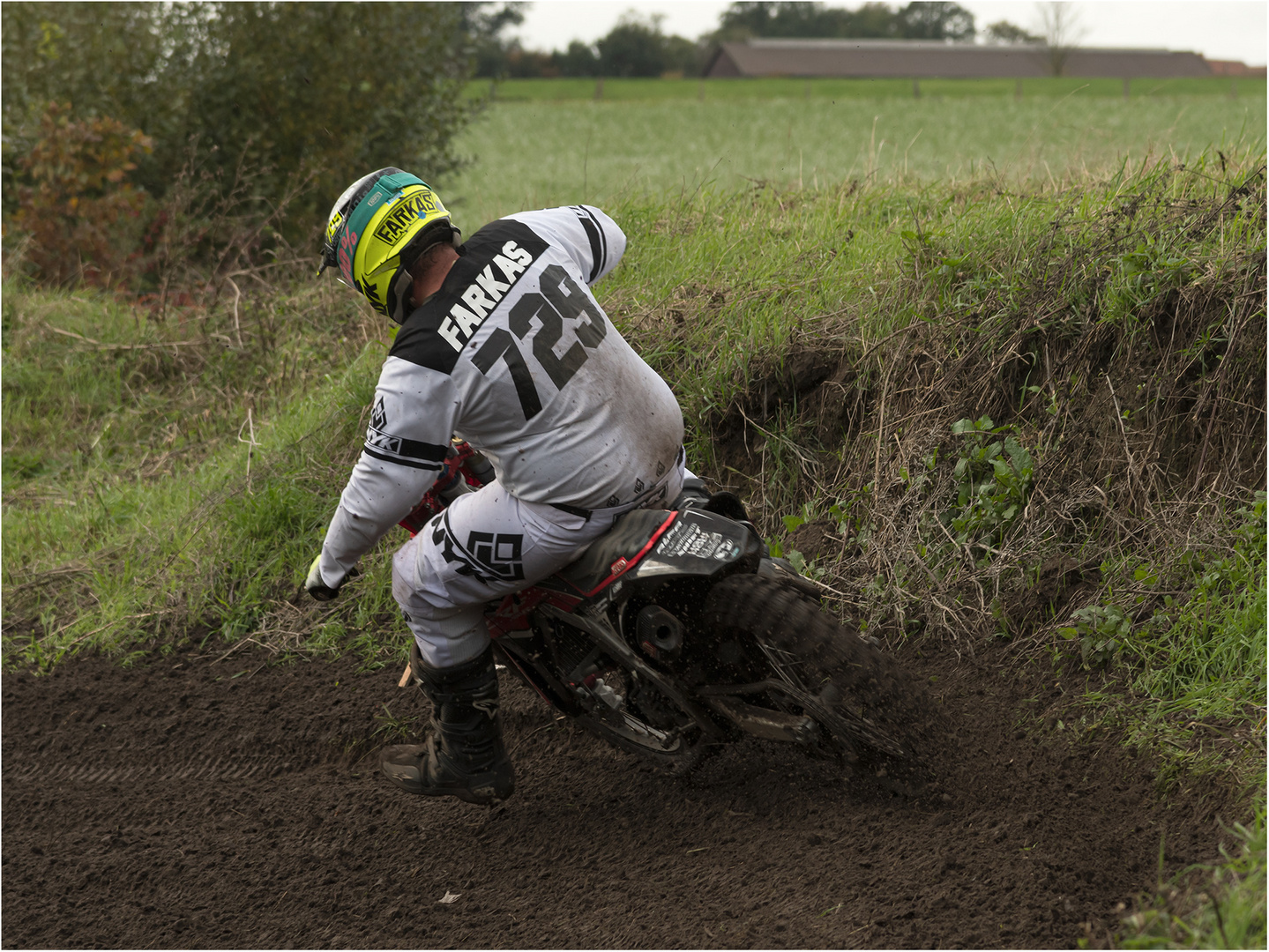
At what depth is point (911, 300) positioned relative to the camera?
523 cm

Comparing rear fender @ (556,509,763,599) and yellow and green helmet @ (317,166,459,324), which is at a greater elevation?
yellow and green helmet @ (317,166,459,324)

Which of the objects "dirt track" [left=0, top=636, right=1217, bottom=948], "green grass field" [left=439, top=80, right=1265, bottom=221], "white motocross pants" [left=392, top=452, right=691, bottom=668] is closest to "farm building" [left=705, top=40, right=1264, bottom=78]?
"green grass field" [left=439, top=80, right=1265, bottom=221]

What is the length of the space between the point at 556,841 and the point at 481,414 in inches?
61.7

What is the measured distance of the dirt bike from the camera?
3.29 m

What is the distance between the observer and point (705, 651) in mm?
3510

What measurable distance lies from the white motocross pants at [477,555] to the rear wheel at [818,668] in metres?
0.49

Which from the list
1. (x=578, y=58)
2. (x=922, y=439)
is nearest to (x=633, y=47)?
(x=578, y=58)

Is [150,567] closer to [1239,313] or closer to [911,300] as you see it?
[911,300]

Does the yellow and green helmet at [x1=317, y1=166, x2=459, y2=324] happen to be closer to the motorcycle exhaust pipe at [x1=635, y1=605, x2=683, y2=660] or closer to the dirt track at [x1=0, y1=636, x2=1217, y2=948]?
the motorcycle exhaust pipe at [x1=635, y1=605, x2=683, y2=660]

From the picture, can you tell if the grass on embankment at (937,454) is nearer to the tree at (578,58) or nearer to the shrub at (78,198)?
the shrub at (78,198)

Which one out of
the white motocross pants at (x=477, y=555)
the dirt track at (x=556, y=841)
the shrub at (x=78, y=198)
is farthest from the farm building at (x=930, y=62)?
the white motocross pants at (x=477, y=555)

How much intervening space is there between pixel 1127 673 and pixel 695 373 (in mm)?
2624

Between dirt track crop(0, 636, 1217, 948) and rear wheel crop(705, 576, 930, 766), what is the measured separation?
0.25m

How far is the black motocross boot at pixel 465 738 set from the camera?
380cm
